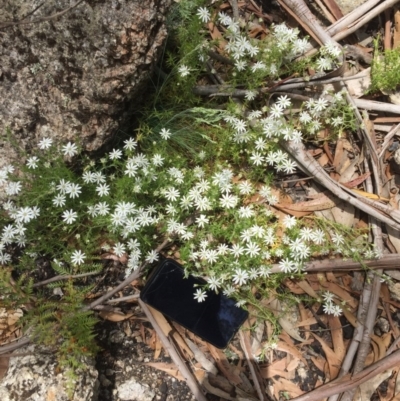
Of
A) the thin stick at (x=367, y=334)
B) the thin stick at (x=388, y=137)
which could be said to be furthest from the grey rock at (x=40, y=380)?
the thin stick at (x=388, y=137)

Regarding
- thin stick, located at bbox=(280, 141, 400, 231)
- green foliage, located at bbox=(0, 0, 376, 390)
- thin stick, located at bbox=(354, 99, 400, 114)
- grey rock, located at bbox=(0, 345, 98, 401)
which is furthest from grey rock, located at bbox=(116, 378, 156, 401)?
thin stick, located at bbox=(354, 99, 400, 114)

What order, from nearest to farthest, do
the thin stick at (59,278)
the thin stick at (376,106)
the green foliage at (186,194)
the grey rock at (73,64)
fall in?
the grey rock at (73,64), the green foliage at (186,194), the thin stick at (59,278), the thin stick at (376,106)

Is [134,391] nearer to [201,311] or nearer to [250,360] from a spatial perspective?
[201,311]

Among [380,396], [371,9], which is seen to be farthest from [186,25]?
[380,396]

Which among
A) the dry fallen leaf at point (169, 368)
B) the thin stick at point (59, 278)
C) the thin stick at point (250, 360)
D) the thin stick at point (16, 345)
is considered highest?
the thin stick at point (59, 278)

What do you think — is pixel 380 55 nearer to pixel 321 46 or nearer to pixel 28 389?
pixel 321 46

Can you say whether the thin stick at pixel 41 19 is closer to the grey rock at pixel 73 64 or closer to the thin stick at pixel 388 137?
the grey rock at pixel 73 64
